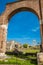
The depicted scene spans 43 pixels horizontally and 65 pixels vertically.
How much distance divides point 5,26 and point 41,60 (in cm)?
589

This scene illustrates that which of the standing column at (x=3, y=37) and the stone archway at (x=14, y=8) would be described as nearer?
the stone archway at (x=14, y=8)

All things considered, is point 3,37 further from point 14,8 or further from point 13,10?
point 14,8

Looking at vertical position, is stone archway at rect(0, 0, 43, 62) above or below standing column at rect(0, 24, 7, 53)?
above

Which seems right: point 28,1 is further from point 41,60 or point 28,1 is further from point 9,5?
point 41,60

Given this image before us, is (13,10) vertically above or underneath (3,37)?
above

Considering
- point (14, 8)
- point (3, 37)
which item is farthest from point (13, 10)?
point (3, 37)

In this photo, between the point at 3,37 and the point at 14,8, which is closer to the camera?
the point at 3,37

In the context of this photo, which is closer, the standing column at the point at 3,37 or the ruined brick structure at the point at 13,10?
the ruined brick structure at the point at 13,10

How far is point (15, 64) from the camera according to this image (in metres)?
8.34

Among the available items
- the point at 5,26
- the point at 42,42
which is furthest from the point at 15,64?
the point at 5,26

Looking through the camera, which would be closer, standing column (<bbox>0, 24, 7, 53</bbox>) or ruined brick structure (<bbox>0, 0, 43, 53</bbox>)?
ruined brick structure (<bbox>0, 0, 43, 53</bbox>)

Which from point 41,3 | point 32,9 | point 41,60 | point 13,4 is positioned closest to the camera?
A: point 41,60

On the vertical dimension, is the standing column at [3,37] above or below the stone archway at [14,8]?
below

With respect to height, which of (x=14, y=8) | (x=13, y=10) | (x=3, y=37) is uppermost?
(x=14, y=8)
